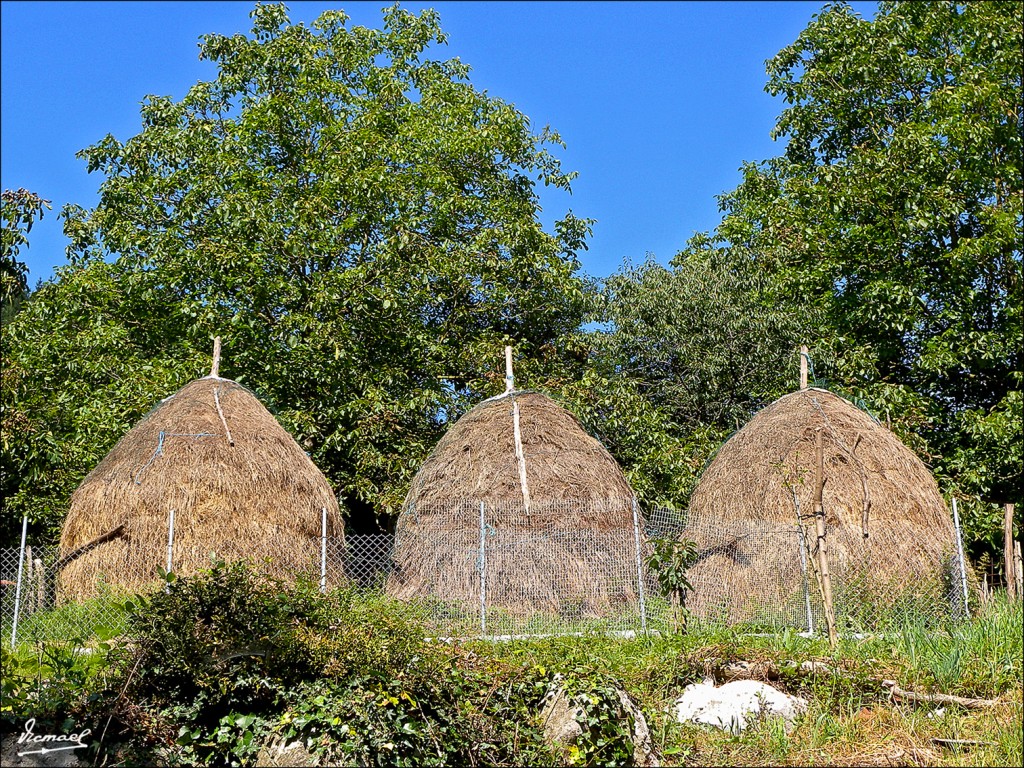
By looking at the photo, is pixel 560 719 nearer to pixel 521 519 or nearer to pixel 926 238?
pixel 521 519

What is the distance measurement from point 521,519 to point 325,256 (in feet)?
27.5

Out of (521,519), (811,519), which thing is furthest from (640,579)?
(811,519)

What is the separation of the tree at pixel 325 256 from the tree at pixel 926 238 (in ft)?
15.0

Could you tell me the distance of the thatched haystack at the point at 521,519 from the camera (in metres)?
10.5

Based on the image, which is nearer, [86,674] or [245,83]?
[86,674]

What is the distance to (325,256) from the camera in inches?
715

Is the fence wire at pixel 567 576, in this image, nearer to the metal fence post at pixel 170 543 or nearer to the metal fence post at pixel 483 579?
the metal fence post at pixel 483 579

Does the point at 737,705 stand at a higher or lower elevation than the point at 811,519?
lower

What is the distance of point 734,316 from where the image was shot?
18188 mm

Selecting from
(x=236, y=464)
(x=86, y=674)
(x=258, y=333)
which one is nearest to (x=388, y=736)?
(x=86, y=674)

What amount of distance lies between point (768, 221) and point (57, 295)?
42.7 feet

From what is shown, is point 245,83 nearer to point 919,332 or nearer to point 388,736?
point 919,332

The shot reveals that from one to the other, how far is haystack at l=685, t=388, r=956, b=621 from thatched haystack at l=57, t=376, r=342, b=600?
4457mm

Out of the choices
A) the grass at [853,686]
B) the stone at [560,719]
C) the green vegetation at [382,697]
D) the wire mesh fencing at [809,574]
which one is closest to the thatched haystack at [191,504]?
the green vegetation at [382,697]
